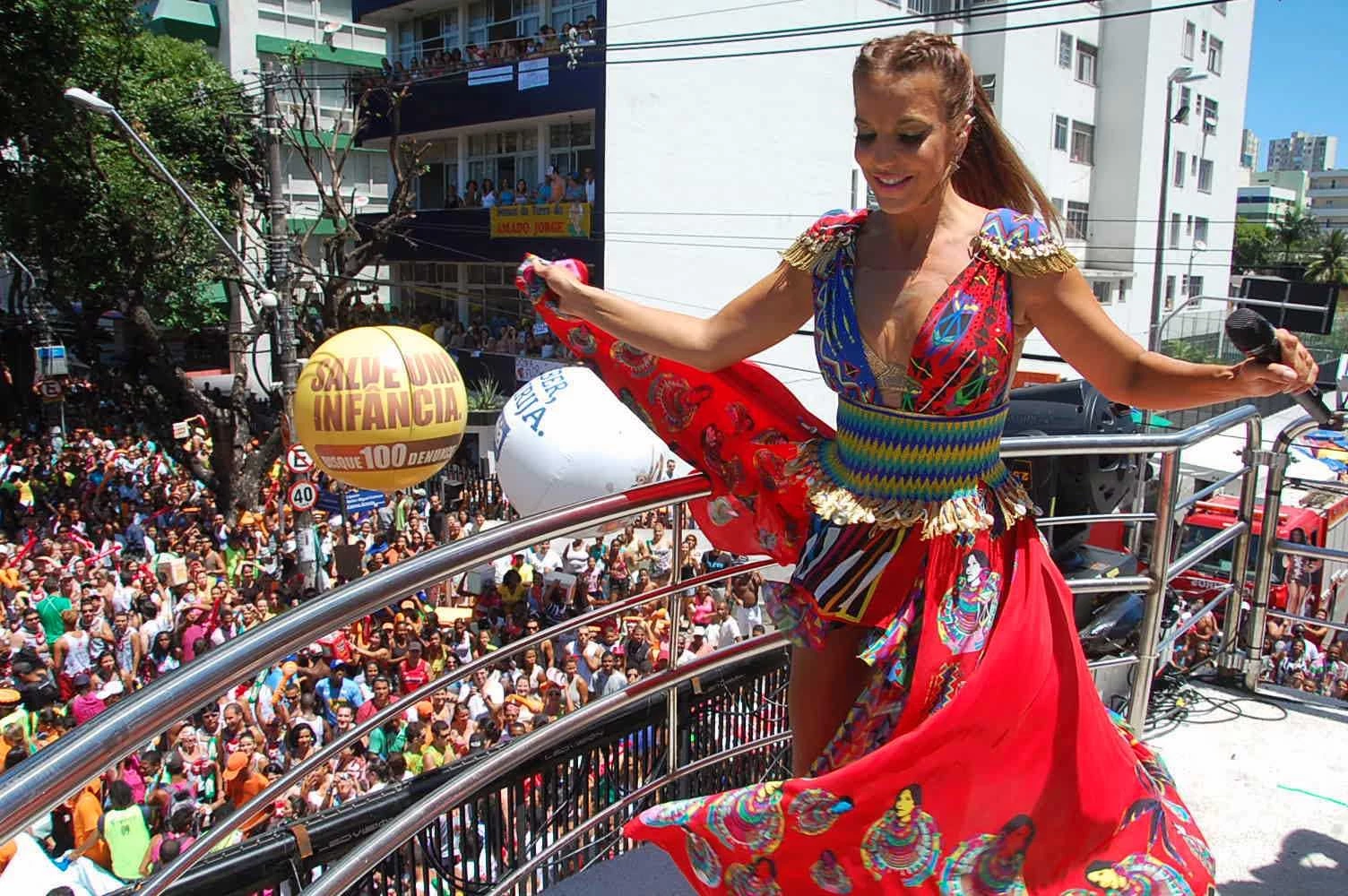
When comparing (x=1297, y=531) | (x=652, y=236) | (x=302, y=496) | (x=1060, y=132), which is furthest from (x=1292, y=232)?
(x=302, y=496)

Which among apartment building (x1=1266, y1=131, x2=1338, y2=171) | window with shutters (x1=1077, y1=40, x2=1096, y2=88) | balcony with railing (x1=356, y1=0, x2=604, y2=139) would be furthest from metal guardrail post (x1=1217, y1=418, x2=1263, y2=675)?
apartment building (x1=1266, y1=131, x2=1338, y2=171)

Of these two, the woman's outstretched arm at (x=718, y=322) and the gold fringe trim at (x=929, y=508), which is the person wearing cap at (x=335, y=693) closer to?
the woman's outstretched arm at (x=718, y=322)

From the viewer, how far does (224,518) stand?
610 inches

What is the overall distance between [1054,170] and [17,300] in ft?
95.9

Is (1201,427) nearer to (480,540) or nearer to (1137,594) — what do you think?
(1137,594)

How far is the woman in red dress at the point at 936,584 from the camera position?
1.74 meters

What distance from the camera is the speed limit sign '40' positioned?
11.1m

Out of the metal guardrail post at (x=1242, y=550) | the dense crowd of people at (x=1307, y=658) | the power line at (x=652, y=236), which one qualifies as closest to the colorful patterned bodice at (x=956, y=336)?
the metal guardrail post at (x=1242, y=550)

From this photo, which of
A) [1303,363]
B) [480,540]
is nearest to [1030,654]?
[1303,363]

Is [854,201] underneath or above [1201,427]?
above

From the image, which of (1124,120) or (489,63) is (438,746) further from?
(1124,120)

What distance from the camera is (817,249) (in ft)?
6.40

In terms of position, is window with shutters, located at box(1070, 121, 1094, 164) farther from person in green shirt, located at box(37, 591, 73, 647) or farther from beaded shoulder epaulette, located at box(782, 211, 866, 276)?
beaded shoulder epaulette, located at box(782, 211, 866, 276)

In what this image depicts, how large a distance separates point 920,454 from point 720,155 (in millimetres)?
20290
